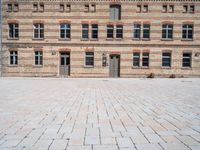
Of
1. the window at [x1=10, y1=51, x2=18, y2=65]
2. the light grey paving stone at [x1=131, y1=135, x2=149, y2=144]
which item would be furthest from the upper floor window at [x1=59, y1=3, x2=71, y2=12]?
the light grey paving stone at [x1=131, y1=135, x2=149, y2=144]

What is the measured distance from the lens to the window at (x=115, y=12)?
32969 millimetres

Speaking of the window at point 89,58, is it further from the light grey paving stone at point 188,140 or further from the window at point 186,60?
the light grey paving stone at point 188,140

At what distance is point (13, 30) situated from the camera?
33250 mm

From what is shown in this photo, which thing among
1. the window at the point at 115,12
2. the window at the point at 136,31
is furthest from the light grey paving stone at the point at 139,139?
the window at the point at 115,12

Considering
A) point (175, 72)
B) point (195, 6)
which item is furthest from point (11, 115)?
point (195, 6)

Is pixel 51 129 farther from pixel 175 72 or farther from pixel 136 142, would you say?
pixel 175 72

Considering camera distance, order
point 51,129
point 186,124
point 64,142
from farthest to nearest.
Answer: point 186,124, point 51,129, point 64,142

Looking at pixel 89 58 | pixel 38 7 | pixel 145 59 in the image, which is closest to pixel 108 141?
pixel 89 58

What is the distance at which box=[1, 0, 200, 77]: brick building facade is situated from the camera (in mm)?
32719

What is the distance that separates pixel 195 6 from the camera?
32.8m

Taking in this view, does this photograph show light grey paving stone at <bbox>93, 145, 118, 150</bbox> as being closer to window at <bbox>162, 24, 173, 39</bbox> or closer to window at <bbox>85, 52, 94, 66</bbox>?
window at <bbox>85, 52, 94, 66</bbox>

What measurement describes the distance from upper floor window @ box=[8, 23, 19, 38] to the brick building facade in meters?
0.32

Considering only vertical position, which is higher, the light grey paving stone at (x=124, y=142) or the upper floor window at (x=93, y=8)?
the upper floor window at (x=93, y=8)

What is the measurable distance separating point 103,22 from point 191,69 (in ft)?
37.1
